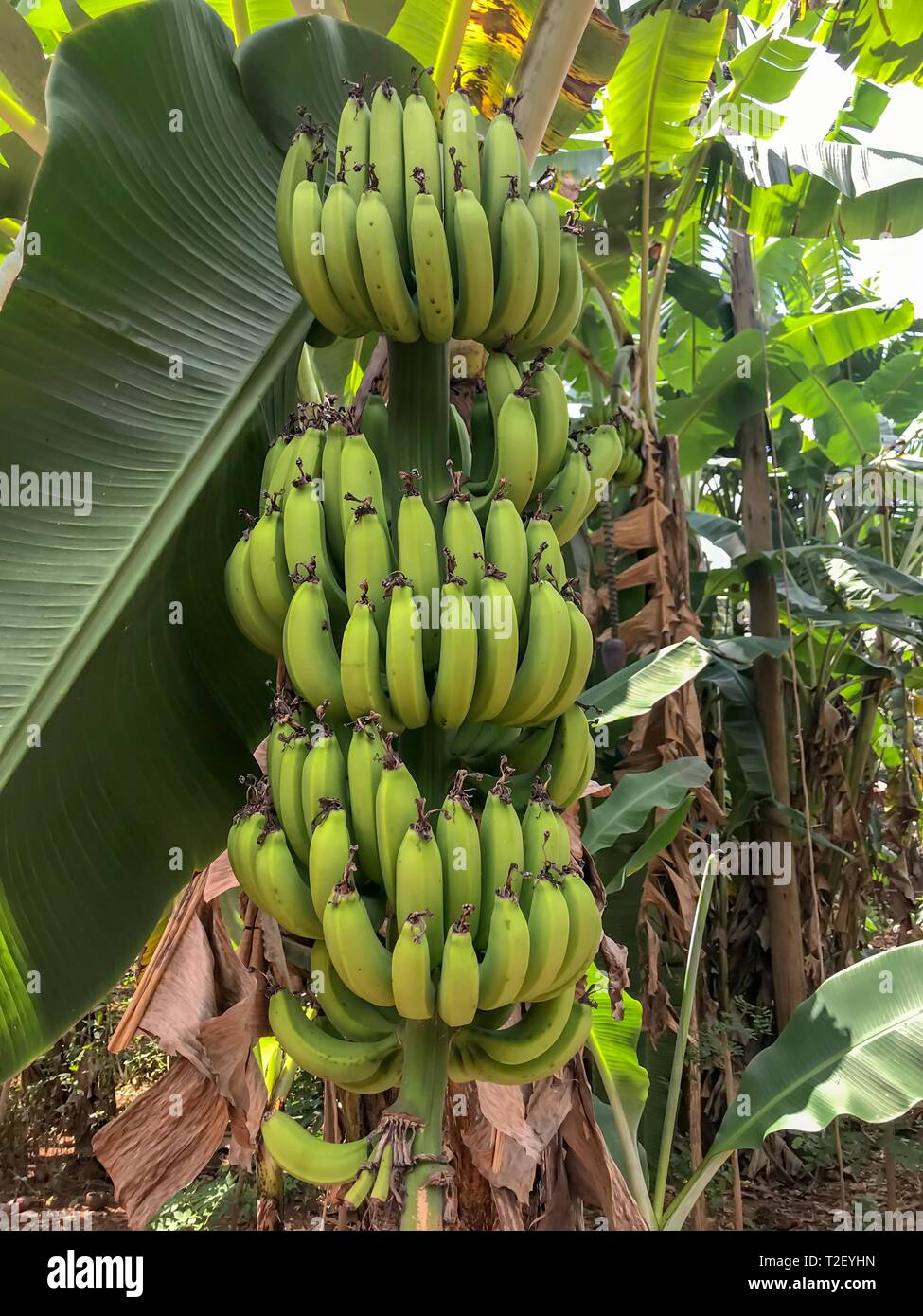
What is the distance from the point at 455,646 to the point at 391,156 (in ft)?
2.05

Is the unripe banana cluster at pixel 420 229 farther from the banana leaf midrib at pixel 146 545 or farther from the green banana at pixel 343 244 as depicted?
the banana leaf midrib at pixel 146 545

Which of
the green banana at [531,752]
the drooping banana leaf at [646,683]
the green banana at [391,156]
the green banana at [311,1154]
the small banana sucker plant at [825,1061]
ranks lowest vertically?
the small banana sucker plant at [825,1061]

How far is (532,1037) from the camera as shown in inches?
43.0

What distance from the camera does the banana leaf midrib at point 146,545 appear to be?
3.50ft

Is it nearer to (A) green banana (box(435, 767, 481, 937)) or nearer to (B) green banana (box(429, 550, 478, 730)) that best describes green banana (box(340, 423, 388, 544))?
(B) green banana (box(429, 550, 478, 730))

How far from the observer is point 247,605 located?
1181 millimetres

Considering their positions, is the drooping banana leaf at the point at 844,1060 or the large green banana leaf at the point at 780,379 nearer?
the drooping banana leaf at the point at 844,1060

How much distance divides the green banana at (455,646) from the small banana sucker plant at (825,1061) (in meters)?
0.96

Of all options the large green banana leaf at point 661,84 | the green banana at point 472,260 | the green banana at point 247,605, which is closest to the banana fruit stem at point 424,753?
the green banana at point 472,260

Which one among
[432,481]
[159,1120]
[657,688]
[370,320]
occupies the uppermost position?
[370,320]
